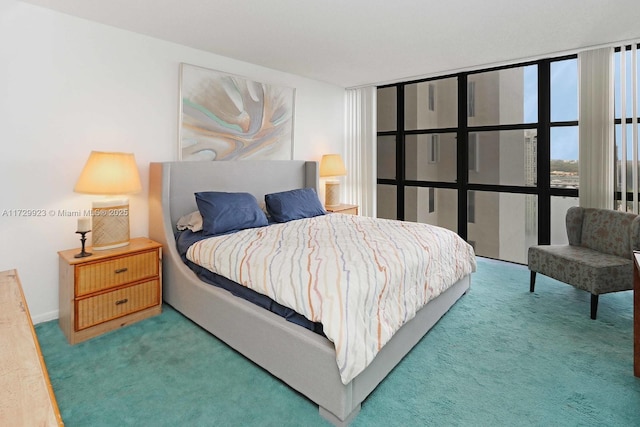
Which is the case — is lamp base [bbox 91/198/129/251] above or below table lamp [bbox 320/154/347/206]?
below

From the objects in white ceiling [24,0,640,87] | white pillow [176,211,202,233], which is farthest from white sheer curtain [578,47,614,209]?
white pillow [176,211,202,233]

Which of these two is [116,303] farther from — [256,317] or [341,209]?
[341,209]

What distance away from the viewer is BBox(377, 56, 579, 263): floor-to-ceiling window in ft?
13.0

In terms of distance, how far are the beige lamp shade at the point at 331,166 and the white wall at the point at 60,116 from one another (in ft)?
6.91

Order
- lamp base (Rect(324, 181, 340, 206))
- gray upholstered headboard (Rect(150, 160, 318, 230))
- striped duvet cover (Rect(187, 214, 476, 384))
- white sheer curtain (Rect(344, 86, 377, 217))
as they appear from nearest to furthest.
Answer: striped duvet cover (Rect(187, 214, 476, 384)) < gray upholstered headboard (Rect(150, 160, 318, 230)) < lamp base (Rect(324, 181, 340, 206)) < white sheer curtain (Rect(344, 86, 377, 217))

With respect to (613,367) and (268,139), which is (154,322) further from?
(613,367)

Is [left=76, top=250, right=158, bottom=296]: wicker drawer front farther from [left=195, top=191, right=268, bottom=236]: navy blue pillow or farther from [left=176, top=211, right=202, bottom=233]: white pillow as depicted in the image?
[left=195, top=191, right=268, bottom=236]: navy blue pillow

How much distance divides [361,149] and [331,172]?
850mm

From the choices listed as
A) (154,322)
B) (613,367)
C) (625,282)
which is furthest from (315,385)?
(625,282)

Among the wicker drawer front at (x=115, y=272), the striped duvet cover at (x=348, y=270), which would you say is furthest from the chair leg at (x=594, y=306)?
the wicker drawer front at (x=115, y=272)

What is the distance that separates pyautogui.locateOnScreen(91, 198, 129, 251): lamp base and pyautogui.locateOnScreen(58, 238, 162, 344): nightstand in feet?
0.23

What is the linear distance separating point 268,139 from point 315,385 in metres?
3.06

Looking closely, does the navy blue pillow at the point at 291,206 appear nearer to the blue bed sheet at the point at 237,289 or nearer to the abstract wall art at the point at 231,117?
the abstract wall art at the point at 231,117

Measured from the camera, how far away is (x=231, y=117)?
3.81m
